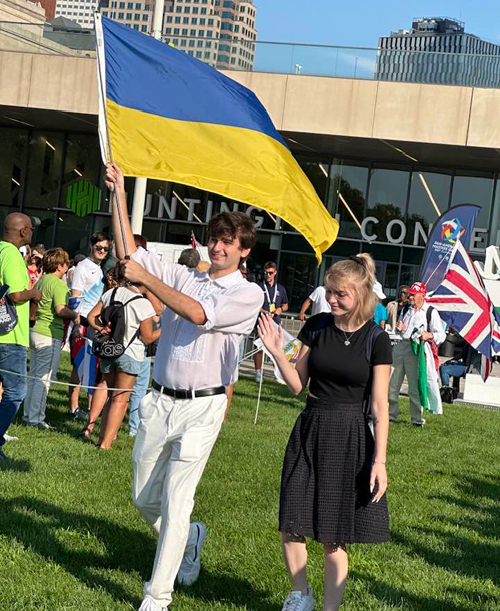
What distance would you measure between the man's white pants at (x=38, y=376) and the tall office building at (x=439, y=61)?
763 inches

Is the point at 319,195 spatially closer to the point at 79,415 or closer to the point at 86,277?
the point at 86,277

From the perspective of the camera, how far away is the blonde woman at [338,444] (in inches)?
198

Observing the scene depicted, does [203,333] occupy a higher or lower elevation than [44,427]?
higher

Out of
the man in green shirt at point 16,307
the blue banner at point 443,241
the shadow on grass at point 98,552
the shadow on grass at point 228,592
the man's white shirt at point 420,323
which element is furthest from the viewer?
the blue banner at point 443,241

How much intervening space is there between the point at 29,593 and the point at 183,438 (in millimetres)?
1163

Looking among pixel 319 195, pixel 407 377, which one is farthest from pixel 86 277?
pixel 319 195

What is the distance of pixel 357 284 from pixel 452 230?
12468 millimetres

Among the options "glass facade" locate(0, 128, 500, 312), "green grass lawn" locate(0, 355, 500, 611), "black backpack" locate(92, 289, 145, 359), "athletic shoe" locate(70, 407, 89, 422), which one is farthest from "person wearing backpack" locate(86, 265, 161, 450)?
"glass facade" locate(0, 128, 500, 312)

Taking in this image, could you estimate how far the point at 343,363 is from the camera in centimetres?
511

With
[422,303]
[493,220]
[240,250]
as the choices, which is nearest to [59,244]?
[493,220]

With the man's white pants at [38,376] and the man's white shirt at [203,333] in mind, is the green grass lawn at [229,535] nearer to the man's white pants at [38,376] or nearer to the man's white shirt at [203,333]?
the man's white pants at [38,376]

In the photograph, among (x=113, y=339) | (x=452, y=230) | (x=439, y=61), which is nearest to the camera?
(x=113, y=339)

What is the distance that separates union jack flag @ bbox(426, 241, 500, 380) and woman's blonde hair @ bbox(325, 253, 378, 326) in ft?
35.1

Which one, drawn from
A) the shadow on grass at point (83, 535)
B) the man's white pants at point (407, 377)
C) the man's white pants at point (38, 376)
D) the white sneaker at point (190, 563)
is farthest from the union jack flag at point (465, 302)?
the white sneaker at point (190, 563)
